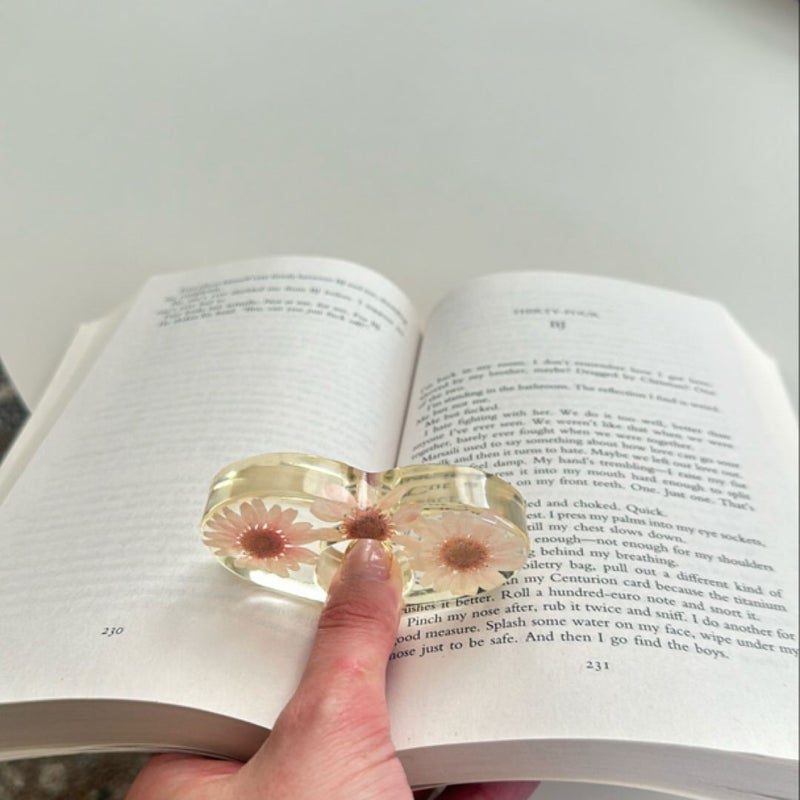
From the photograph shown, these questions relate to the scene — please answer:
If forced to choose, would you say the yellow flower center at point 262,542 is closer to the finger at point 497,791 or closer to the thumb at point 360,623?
the thumb at point 360,623

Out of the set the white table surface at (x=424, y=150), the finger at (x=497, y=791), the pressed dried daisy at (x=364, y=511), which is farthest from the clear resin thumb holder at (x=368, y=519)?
the white table surface at (x=424, y=150)

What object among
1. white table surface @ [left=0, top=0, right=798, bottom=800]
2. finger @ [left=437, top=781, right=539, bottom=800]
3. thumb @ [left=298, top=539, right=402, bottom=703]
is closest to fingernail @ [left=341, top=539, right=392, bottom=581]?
thumb @ [left=298, top=539, right=402, bottom=703]

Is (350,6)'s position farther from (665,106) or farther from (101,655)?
(101,655)

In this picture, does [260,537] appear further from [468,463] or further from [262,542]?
[468,463]

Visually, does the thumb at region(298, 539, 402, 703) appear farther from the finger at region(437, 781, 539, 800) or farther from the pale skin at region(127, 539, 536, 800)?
the finger at region(437, 781, 539, 800)

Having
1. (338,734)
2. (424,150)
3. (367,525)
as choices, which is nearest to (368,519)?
(367,525)

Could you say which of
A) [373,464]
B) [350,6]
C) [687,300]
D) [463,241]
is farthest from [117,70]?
[687,300]

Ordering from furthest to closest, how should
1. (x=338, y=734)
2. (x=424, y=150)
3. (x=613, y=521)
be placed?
1. (x=424, y=150)
2. (x=613, y=521)
3. (x=338, y=734)
